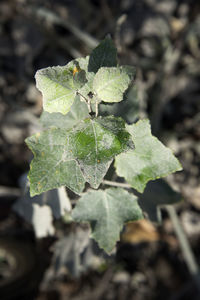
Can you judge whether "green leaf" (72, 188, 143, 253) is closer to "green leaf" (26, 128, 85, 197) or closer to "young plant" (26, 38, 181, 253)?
"young plant" (26, 38, 181, 253)

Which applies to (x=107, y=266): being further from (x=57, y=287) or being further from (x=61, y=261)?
(x=61, y=261)

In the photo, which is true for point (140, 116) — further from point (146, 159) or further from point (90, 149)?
point (90, 149)

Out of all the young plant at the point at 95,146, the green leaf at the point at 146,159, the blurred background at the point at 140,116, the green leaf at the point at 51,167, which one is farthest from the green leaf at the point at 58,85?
the blurred background at the point at 140,116

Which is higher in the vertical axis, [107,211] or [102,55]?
[102,55]

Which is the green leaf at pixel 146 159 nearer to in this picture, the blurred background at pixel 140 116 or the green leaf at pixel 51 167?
the green leaf at pixel 51 167

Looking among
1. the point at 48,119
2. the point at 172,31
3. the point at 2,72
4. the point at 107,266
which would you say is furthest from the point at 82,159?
the point at 172,31

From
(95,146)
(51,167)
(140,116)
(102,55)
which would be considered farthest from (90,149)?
(140,116)
